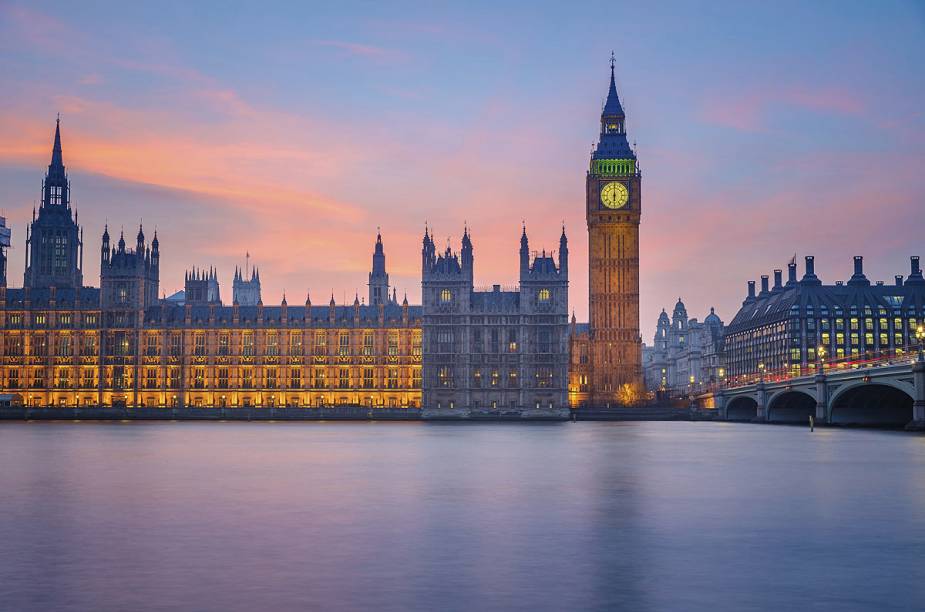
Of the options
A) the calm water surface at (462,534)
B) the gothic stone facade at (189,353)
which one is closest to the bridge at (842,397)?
the calm water surface at (462,534)

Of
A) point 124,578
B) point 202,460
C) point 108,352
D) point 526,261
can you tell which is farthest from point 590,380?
point 124,578

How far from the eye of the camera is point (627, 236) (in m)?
180

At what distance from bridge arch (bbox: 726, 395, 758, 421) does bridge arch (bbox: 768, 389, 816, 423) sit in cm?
745

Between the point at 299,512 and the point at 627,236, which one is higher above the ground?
the point at 627,236

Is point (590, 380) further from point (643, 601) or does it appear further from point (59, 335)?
point (643, 601)

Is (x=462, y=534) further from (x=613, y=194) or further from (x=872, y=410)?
(x=613, y=194)

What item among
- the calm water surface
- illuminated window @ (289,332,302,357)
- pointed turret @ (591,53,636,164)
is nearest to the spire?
pointed turret @ (591,53,636,164)

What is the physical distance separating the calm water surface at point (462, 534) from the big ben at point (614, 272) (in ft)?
376

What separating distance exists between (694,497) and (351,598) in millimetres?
21133

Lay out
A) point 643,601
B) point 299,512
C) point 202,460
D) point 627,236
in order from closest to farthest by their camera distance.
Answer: point 643,601
point 299,512
point 202,460
point 627,236

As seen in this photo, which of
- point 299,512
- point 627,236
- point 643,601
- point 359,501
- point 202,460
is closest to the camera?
point 643,601

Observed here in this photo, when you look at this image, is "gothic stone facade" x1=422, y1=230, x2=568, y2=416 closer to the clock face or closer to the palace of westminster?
the palace of westminster

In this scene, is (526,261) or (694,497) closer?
(694,497)

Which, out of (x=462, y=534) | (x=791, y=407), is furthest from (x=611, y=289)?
(x=462, y=534)
